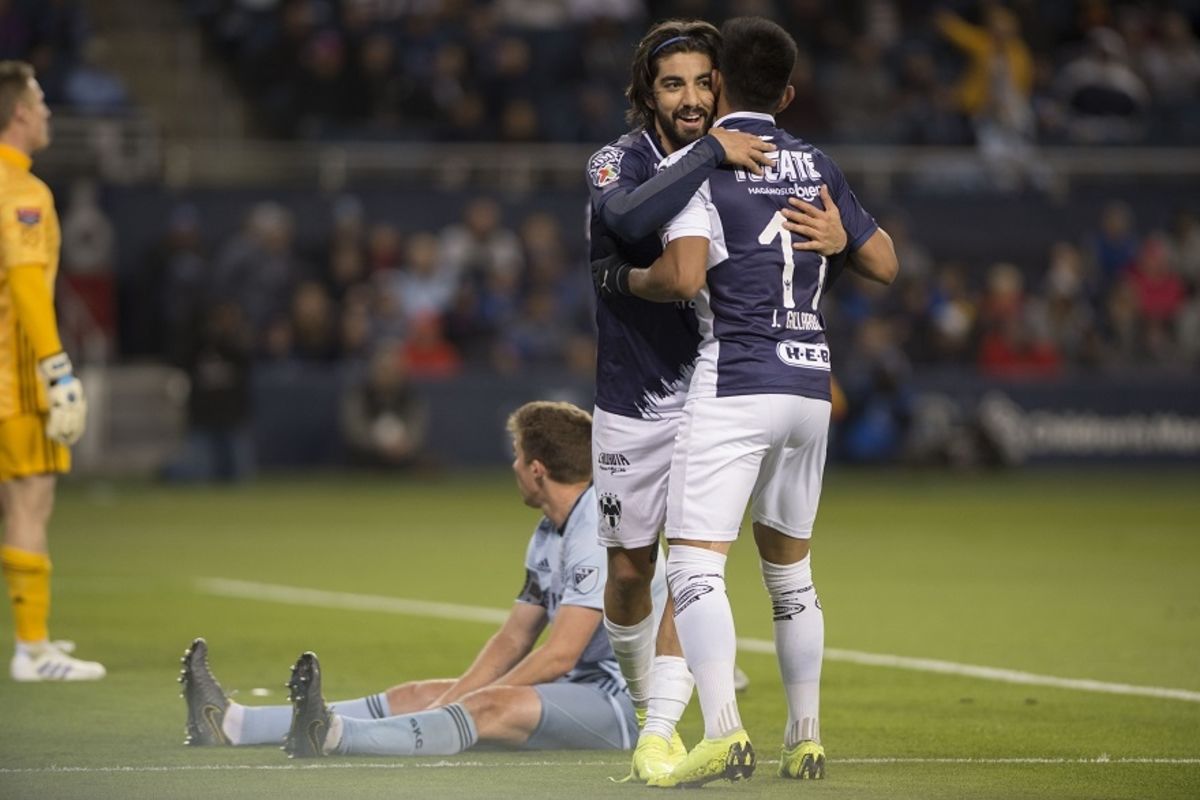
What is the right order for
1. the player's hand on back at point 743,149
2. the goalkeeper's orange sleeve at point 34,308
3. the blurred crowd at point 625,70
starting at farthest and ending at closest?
1. the blurred crowd at point 625,70
2. the goalkeeper's orange sleeve at point 34,308
3. the player's hand on back at point 743,149

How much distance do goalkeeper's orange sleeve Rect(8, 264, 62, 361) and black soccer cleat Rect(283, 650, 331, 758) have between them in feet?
9.14

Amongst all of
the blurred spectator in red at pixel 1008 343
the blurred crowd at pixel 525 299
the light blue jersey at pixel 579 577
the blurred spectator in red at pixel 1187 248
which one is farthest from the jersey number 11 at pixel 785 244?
the blurred spectator in red at pixel 1187 248

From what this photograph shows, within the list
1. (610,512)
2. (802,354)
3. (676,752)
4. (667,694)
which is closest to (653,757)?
(676,752)

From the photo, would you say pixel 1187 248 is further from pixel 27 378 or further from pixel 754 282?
pixel 754 282

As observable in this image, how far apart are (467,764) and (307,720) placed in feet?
1.88

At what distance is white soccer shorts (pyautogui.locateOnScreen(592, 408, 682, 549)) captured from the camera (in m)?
6.77

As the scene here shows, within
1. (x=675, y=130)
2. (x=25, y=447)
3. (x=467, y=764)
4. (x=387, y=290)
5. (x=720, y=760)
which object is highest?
(x=675, y=130)

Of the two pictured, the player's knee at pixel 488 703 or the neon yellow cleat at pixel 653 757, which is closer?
the neon yellow cleat at pixel 653 757

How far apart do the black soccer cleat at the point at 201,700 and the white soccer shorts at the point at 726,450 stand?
6.00ft

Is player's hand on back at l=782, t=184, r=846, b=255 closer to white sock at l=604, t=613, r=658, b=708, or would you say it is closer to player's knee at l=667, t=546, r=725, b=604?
player's knee at l=667, t=546, r=725, b=604

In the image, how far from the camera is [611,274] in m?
6.66

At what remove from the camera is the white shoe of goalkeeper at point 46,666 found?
30.4ft

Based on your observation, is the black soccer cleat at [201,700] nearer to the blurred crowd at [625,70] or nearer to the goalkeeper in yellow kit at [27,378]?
the goalkeeper in yellow kit at [27,378]

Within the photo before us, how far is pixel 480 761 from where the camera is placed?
7195 mm
